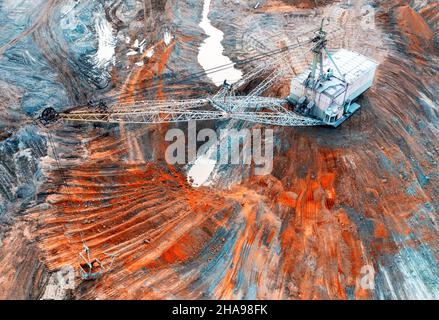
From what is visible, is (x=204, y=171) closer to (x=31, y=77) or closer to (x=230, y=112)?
(x=230, y=112)

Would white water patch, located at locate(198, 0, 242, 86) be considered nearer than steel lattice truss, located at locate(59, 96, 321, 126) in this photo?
No

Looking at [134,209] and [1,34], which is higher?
[1,34]

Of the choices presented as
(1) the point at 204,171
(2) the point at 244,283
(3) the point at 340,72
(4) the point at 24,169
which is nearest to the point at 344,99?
(3) the point at 340,72

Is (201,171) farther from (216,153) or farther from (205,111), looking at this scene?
(205,111)

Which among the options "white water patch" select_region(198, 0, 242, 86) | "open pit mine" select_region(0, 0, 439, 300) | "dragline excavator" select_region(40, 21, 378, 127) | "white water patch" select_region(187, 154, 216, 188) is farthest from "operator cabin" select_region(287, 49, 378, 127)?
"white water patch" select_region(187, 154, 216, 188)

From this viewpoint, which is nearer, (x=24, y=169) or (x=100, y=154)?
(x=24, y=169)

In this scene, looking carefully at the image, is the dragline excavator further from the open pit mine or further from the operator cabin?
the open pit mine

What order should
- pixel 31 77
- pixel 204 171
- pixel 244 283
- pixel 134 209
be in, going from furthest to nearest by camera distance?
1. pixel 31 77
2. pixel 204 171
3. pixel 134 209
4. pixel 244 283

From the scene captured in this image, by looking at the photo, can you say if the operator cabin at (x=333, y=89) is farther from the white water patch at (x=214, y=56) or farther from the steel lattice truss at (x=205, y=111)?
the white water patch at (x=214, y=56)
